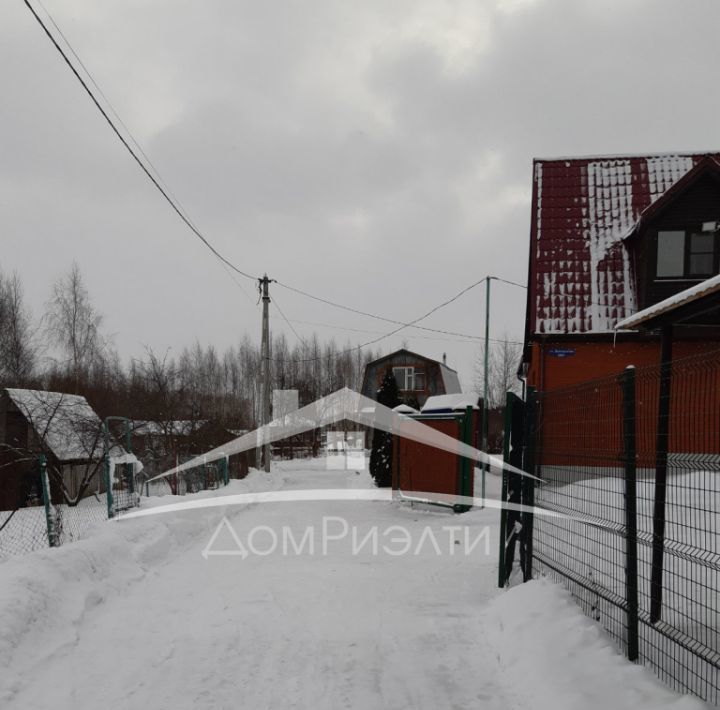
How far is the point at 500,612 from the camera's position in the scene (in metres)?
5.59

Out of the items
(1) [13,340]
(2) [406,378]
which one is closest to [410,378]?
(2) [406,378]

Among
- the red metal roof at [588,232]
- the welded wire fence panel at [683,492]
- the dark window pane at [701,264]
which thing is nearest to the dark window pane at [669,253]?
the dark window pane at [701,264]

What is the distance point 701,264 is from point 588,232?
285cm

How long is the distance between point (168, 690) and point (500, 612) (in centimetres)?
284

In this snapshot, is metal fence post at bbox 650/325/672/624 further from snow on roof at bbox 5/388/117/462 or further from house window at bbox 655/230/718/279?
snow on roof at bbox 5/388/117/462

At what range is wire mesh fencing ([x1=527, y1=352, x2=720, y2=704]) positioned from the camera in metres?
3.31

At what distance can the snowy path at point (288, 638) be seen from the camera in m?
3.88

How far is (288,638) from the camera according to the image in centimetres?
499

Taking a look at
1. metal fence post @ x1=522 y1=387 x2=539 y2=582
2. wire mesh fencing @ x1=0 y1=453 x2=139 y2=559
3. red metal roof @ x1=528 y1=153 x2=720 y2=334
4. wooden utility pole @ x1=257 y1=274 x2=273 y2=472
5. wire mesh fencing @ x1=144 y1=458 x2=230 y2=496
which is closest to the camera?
metal fence post @ x1=522 y1=387 x2=539 y2=582

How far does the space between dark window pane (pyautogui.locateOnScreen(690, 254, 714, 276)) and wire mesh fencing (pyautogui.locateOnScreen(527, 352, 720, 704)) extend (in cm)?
1183

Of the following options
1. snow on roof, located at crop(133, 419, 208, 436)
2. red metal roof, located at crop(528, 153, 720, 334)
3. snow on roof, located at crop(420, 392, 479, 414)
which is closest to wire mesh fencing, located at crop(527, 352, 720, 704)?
red metal roof, located at crop(528, 153, 720, 334)

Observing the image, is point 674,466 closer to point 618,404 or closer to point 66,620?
point 618,404

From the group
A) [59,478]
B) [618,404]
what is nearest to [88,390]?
[59,478]

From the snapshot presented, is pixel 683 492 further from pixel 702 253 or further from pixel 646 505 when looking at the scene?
pixel 702 253
